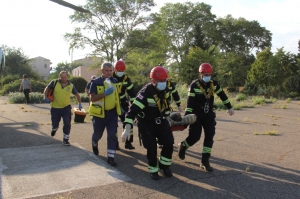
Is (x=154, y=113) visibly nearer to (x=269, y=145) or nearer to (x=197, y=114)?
(x=197, y=114)

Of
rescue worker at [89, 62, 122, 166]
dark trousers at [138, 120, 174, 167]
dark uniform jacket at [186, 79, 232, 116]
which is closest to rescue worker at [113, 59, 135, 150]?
rescue worker at [89, 62, 122, 166]

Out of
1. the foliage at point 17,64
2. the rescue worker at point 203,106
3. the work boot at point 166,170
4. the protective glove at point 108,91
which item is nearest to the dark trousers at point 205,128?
the rescue worker at point 203,106

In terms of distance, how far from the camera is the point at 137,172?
5430 mm

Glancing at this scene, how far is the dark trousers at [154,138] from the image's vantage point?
16.9 feet

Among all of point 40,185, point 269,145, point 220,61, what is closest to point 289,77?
point 220,61

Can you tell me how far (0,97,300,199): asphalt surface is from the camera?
176 inches

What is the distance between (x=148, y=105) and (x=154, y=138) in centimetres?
56

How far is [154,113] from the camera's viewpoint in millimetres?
5254

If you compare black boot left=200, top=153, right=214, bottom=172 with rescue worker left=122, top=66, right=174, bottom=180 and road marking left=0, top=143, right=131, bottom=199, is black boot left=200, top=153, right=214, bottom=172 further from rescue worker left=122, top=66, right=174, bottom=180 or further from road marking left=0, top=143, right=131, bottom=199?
road marking left=0, top=143, right=131, bottom=199

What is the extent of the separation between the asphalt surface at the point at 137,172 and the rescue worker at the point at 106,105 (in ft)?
1.81

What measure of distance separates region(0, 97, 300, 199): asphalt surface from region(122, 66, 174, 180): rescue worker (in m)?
0.30

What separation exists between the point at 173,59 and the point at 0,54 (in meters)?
42.7

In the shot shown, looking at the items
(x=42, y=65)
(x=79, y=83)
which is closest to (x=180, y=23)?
(x=79, y=83)

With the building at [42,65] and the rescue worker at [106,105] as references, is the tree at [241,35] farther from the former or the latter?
the building at [42,65]
